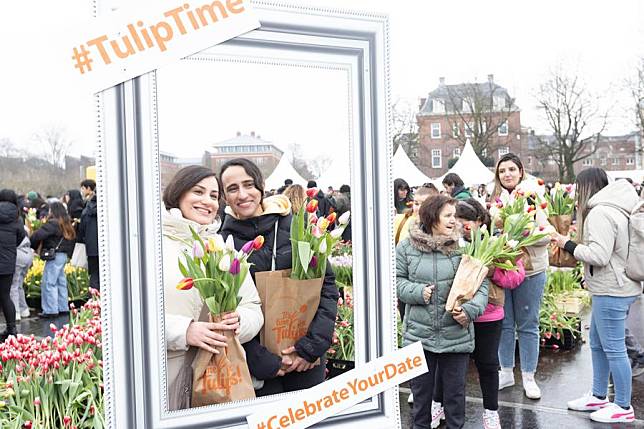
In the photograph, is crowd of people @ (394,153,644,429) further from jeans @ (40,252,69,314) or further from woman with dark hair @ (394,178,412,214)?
jeans @ (40,252,69,314)

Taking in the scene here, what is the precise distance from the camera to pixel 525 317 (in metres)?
5.68

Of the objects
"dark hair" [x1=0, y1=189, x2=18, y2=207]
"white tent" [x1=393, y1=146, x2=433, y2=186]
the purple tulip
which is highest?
"white tent" [x1=393, y1=146, x2=433, y2=186]

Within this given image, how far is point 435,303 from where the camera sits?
14.2 feet

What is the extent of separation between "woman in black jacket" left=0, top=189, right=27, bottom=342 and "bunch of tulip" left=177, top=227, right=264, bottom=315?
7.12 m

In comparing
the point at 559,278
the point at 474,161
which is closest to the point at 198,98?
the point at 559,278

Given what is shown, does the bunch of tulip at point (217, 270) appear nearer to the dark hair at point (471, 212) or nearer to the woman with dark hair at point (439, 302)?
the woman with dark hair at point (439, 302)

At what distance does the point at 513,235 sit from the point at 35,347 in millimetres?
3142

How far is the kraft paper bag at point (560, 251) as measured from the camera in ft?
17.4

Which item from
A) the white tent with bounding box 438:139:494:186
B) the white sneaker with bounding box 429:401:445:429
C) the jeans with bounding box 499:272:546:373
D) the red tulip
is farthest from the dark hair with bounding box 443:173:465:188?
the white tent with bounding box 438:139:494:186

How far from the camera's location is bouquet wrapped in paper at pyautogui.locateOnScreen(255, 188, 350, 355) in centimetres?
247

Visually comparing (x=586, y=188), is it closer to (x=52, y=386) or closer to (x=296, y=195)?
A: (x=296, y=195)

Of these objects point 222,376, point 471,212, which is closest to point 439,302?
point 471,212

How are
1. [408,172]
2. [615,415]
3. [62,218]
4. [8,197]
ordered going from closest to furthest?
[615,415] < [8,197] < [62,218] < [408,172]

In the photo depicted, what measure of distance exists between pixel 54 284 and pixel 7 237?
1.85 m
